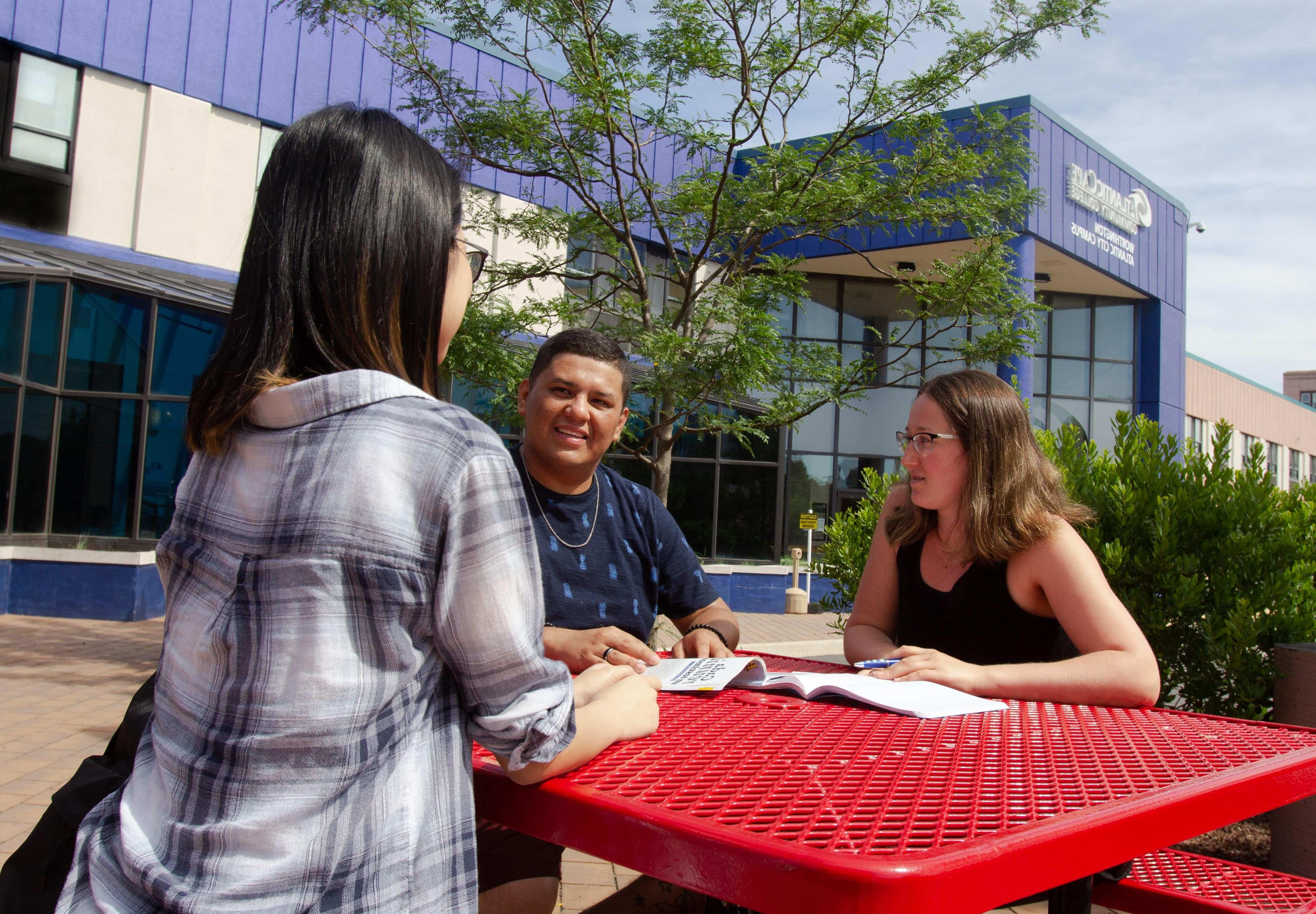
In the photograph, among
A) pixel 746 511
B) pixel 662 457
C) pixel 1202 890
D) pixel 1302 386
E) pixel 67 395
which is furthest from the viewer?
pixel 1302 386

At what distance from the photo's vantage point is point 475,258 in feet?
4.59

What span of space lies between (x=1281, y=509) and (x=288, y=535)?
13.3 ft

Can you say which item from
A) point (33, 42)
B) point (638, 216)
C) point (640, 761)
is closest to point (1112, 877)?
point (640, 761)

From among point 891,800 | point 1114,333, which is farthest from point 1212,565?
point 1114,333

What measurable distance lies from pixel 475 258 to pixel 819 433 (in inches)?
765

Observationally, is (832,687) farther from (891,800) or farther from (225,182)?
(225,182)

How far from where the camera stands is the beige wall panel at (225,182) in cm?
1209

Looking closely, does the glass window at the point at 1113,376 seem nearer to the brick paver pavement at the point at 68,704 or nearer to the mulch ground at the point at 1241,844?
the brick paver pavement at the point at 68,704

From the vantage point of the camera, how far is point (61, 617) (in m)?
9.90

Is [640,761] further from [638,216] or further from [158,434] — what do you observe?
[158,434]

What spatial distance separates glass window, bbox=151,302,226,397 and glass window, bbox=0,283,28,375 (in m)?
1.27

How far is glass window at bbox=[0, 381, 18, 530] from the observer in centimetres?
1005

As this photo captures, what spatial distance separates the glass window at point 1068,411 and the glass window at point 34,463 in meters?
19.0

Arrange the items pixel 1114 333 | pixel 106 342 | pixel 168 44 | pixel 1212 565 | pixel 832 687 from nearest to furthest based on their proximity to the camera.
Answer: pixel 832 687 < pixel 1212 565 < pixel 106 342 < pixel 168 44 < pixel 1114 333
